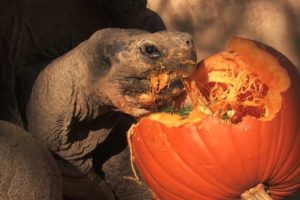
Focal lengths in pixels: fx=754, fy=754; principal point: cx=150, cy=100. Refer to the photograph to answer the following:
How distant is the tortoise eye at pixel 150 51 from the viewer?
165 cm

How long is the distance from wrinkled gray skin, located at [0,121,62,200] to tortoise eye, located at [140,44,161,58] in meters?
0.31

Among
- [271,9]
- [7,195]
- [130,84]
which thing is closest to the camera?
[7,195]

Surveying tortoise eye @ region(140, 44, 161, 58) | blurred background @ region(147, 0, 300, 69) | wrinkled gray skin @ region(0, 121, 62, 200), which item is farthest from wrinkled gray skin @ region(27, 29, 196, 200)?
blurred background @ region(147, 0, 300, 69)

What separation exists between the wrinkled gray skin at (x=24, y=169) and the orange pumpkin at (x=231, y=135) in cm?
27

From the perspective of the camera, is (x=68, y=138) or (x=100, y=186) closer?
(x=68, y=138)

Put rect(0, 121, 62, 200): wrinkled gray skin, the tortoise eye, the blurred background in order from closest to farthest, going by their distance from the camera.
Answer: rect(0, 121, 62, 200): wrinkled gray skin
the tortoise eye
the blurred background

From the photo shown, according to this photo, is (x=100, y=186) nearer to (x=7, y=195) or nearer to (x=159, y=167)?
(x=159, y=167)

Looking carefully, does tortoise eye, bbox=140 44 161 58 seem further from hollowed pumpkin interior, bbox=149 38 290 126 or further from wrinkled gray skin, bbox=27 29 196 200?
hollowed pumpkin interior, bbox=149 38 290 126

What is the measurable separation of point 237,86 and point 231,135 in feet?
0.42

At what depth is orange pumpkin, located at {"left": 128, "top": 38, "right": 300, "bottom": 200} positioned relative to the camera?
171 cm

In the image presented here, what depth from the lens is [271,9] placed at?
2.30 metres

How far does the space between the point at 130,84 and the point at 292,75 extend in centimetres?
39

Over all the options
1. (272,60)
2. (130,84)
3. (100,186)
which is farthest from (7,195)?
(272,60)

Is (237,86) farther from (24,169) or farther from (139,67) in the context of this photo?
(24,169)
